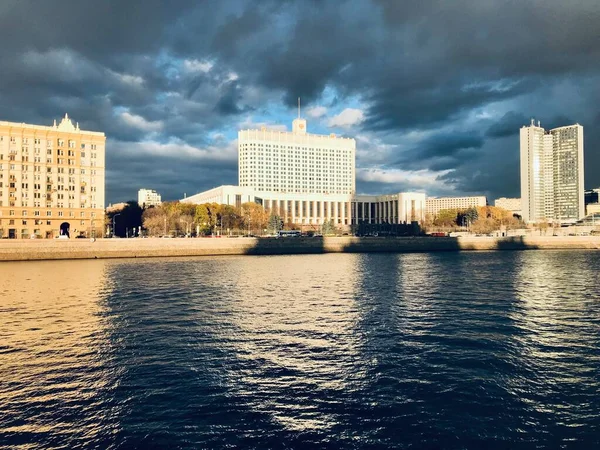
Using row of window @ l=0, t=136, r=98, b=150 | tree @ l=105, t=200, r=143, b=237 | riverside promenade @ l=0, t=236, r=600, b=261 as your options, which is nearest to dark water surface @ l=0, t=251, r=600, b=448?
riverside promenade @ l=0, t=236, r=600, b=261

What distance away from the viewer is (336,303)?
4081 centimetres

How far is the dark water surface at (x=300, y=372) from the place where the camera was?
15273mm

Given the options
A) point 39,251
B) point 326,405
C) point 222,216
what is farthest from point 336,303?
point 222,216

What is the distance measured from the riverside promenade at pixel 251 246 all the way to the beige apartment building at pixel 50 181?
3222 centimetres

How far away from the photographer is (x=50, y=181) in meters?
139

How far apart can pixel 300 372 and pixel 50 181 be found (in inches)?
5579

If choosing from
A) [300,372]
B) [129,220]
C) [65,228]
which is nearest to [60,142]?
[65,228]

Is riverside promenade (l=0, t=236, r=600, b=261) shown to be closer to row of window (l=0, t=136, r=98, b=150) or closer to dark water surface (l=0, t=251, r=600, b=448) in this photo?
row of window (l=0, t=136, r=98, b=150)

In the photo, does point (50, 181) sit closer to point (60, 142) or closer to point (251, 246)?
point (60, 142)

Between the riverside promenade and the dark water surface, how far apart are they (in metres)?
66.8

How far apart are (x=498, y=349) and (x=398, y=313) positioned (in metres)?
11.3

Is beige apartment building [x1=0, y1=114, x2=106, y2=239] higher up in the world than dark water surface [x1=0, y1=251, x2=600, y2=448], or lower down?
higher up

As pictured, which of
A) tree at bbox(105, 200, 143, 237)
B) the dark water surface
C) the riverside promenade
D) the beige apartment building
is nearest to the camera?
the dark water surface

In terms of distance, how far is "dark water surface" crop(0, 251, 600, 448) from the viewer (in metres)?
15.3
